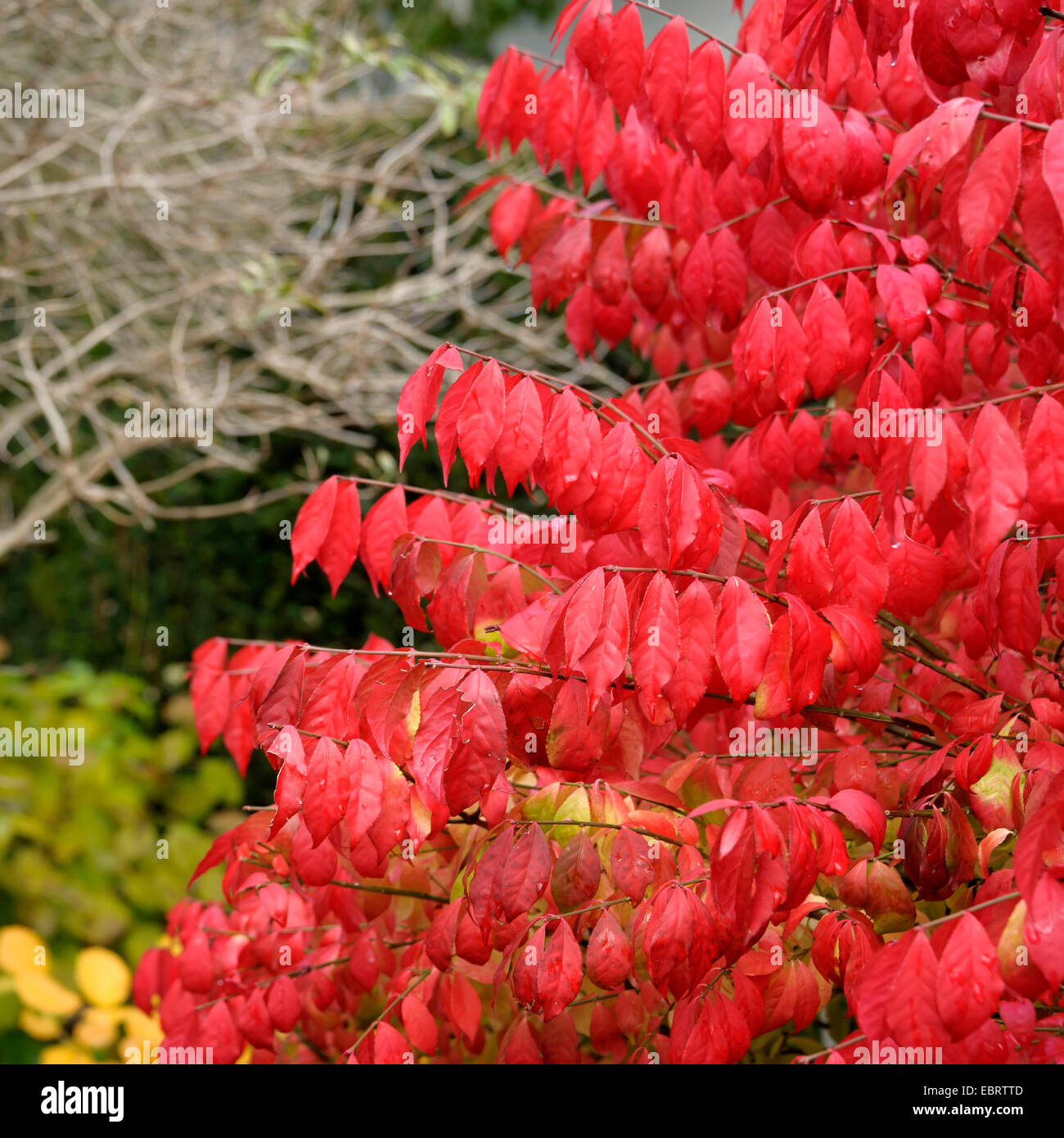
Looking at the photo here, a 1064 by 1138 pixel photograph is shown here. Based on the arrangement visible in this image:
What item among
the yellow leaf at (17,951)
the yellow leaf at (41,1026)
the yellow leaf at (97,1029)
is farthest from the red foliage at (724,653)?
the yellow leaf at (17,951)

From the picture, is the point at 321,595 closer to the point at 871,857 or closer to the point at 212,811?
the point at 212,811

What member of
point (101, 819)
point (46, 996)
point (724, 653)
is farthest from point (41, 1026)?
point (724, 653)

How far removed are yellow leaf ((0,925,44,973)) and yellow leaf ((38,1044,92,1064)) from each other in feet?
0.82

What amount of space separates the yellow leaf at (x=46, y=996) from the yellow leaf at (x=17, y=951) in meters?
0.10

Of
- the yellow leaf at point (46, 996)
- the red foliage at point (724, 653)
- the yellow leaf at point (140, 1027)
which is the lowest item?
the yellow leaf at point (140, 1027)

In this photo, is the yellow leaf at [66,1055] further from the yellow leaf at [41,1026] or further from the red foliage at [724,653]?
the red foliage at [724,653]

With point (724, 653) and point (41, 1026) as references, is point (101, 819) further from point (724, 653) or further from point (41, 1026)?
point (724, 653)

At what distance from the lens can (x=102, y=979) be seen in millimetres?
2832

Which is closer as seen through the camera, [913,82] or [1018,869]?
[1018,869]

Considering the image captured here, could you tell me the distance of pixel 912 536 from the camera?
1.67 m

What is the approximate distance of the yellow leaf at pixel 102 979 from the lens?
2812 millimetres
